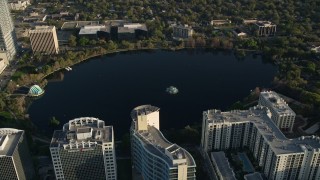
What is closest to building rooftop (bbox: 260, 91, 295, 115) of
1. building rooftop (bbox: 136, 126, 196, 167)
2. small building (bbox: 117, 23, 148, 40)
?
building rooftop (bbox: 136, 126, 196, 167)

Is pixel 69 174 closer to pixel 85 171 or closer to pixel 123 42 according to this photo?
pixel 85 171

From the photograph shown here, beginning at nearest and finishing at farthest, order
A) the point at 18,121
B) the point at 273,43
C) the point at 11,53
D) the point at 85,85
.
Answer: the point at 18,121
the point at 85,85
the point at 11,53
the point at 273,43

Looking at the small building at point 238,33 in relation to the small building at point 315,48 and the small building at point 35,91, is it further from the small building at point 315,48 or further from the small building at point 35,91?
the small building at point 35,91

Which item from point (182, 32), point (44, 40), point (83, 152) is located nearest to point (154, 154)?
point (83, 152)

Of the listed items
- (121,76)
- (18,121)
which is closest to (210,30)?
(121,76)

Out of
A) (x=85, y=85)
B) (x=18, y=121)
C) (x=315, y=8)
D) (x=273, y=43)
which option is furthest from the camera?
(x=315, y=8)

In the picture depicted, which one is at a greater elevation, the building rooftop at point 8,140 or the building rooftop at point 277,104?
the building rooftop at point 8,140

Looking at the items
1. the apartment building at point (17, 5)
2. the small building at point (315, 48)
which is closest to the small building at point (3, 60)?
the apartment building at point (17, 5)
